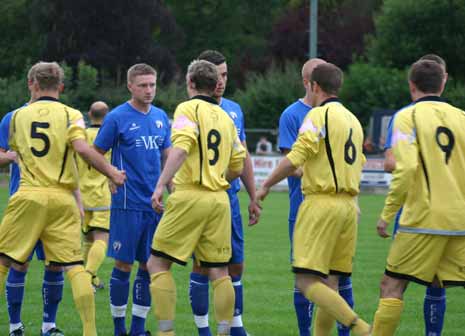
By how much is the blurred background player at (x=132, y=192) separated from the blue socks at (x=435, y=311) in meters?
2.51

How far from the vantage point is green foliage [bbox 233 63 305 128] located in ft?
144

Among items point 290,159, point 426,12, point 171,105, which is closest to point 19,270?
point 290,159

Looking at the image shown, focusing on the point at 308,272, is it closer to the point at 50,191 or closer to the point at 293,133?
the point at 293,133

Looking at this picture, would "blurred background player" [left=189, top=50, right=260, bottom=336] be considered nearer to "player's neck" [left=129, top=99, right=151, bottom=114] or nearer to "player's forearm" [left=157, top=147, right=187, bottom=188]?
"player's neck" [left=129, top=99, right=151, bottom=114]

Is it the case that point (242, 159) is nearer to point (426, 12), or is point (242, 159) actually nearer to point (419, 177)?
point (419, 177)

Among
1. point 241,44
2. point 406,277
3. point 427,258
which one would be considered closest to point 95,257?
point 406,277

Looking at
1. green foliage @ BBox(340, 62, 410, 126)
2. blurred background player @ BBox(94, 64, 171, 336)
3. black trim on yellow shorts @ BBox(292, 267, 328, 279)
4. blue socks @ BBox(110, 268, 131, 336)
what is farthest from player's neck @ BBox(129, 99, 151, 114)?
green foliage @ BBox(340, 62, 410, 126)

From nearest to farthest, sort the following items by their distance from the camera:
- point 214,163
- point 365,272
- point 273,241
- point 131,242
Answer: point 214,163
point 131,242
point 365,272
point 273,241

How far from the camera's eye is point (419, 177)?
23.8 feet

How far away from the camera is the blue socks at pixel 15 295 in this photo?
28.7 feet

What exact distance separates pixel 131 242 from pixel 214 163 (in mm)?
1437

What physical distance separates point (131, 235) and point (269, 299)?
2.87 metres

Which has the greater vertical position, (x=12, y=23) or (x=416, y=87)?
(x=12, y=23)

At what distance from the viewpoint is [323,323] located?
25.3 ft
